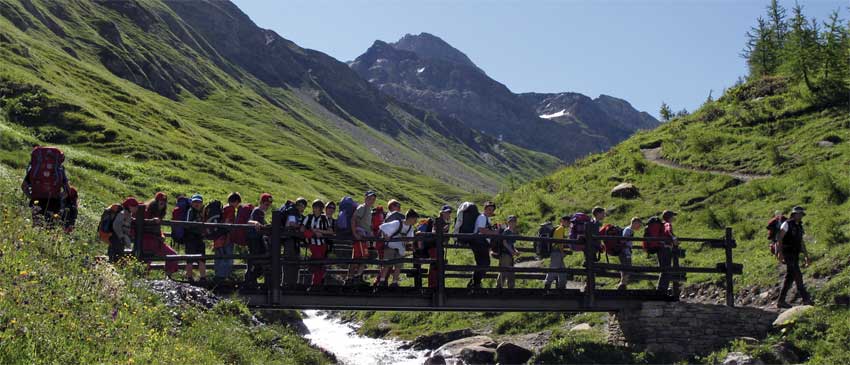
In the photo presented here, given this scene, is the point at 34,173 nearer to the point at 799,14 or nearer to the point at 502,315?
the point at 502,315

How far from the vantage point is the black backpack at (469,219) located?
1880cm

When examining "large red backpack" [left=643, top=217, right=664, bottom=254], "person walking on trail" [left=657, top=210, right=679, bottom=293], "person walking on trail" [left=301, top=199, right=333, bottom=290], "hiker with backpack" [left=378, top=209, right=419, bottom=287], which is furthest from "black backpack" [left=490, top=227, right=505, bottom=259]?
"person walking on trail" [left=301, top=199, right=333, bottom=290]

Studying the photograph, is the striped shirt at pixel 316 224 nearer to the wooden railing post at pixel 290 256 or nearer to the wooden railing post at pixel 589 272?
the wooden railing post at pixel 290 256

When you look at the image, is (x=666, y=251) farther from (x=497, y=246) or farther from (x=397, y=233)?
(x=397, y=233)

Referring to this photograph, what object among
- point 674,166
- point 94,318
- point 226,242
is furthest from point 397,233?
point 674,166

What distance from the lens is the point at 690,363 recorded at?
18156 millimetres

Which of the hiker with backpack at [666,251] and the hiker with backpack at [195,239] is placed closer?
the hiker with backpack at [195,239]

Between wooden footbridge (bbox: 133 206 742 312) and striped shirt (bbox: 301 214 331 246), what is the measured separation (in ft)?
0.92

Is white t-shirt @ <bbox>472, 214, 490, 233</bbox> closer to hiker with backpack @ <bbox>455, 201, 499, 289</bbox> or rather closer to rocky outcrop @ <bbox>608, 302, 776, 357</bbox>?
hiker with backpack @ <bbox>455, 201, 499, 289</bbox>

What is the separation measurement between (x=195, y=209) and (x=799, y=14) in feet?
121

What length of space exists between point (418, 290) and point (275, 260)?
343 centimetres

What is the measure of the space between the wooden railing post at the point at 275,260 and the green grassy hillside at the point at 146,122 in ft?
66.3

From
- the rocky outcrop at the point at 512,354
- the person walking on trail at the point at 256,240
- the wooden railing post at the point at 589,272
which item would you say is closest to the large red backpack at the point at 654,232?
the wooden railing post at the point at 589,272

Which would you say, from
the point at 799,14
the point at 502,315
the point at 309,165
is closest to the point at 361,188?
the point at 309,165
